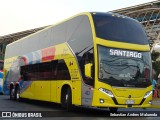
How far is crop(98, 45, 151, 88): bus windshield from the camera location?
12.9 metres

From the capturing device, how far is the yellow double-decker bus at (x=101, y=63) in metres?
12.9

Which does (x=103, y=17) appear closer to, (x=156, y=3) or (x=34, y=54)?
(x=34, y=54)

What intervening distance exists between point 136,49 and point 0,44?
222 ft

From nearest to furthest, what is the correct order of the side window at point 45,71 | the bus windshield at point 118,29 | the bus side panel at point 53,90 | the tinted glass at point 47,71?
the bus windshield at point 118,29
the tinted glass at point 47,71
the bus side panel at point 53,90
the side window at point 45,71

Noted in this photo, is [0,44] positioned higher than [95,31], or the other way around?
[0,44]

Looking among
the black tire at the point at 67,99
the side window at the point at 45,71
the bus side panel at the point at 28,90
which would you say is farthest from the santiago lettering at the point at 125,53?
the bus side panel at the point at 28,90

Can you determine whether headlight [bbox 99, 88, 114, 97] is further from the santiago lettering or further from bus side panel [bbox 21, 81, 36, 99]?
bus side panel [bbox 21, 81, 36, 99]

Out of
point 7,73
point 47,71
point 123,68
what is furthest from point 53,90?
point 7,73

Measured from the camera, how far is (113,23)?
Answer: 543 inches

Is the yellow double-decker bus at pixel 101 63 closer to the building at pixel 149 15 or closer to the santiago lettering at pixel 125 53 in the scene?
the santiago lettering at pixel 125 53

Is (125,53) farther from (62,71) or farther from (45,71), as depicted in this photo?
(45,71)

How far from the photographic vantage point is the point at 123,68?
13.1 metres

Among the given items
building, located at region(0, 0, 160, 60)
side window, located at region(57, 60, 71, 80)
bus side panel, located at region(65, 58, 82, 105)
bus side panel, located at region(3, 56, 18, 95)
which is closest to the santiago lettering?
bus side panel, located at region(65, 58, 82, 105)

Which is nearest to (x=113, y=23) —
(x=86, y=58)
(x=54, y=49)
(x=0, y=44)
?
(x=86, y=58)
